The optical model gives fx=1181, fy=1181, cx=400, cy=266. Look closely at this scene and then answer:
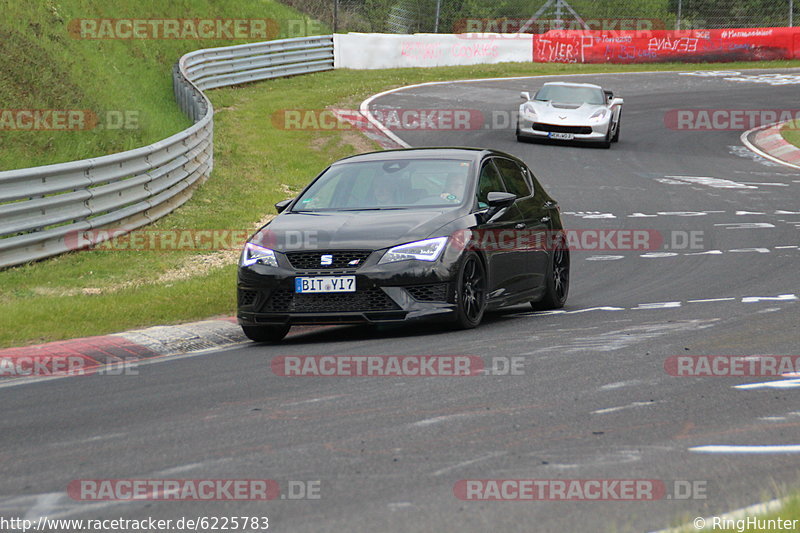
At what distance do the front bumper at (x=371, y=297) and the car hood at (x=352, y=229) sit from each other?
0.67 ft

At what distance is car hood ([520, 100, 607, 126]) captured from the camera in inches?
1040

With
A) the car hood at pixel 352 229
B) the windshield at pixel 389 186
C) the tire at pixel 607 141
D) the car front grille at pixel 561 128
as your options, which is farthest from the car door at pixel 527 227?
the tire at pixel 607 141

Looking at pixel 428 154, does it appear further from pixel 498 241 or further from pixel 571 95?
pixel 571 95

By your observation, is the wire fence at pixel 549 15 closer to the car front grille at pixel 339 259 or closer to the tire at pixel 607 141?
the tire at pixel 607 141

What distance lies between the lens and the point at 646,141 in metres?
28.2

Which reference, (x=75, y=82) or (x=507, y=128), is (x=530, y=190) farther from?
(x=507, y=128)

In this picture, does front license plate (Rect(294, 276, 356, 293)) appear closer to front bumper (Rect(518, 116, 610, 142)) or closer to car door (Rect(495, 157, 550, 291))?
car door (Rect(495, 157, 550, 291))

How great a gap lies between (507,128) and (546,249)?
1816cm

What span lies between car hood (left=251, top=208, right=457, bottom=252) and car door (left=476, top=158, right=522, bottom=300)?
405 mm

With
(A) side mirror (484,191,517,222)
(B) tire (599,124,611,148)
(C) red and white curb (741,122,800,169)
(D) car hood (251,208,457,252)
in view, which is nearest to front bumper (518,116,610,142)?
(B) tire (599,124,611,148)

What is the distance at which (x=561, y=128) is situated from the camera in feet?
87.0

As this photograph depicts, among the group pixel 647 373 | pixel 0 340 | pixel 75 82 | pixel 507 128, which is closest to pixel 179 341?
pixel 0 340

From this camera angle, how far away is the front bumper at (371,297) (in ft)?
28.8

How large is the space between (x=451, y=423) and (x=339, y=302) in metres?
3.06
